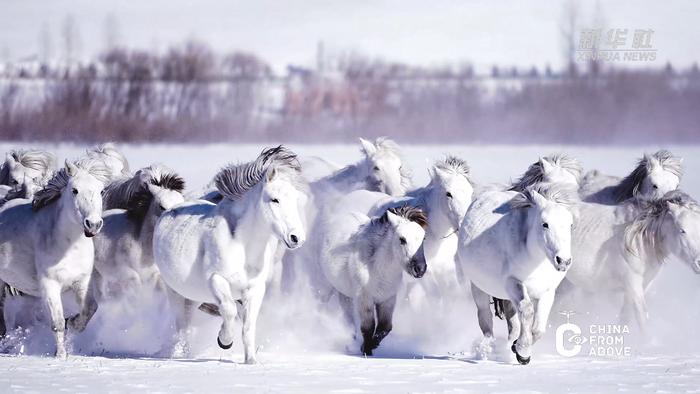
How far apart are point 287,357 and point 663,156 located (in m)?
3.56

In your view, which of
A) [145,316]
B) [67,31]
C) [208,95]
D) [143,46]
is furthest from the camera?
[67,31]

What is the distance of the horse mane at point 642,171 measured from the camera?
9633 mm

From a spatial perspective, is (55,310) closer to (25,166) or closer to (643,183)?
(25,166)

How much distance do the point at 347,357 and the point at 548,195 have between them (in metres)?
1.60

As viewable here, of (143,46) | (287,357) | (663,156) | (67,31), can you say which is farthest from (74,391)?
(67,31)

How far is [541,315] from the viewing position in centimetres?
750

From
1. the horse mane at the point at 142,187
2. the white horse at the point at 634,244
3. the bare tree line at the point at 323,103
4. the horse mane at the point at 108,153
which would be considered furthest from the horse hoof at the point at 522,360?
the bare tree line at the point at 323,103

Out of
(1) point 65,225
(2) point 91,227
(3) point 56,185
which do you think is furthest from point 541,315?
(3) point 56,185

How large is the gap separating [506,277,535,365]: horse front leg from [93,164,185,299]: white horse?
238cm

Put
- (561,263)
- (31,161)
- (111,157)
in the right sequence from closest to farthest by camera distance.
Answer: (561,263) < (111,157) < (31,161)

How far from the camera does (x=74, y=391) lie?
6219 mm

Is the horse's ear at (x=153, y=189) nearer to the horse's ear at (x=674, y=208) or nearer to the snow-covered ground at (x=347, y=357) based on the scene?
the snow-covered ground at (x=347, y=357)

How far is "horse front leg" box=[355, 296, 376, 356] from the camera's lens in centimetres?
824

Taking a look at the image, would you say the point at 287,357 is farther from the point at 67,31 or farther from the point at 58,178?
the point at 67,31
